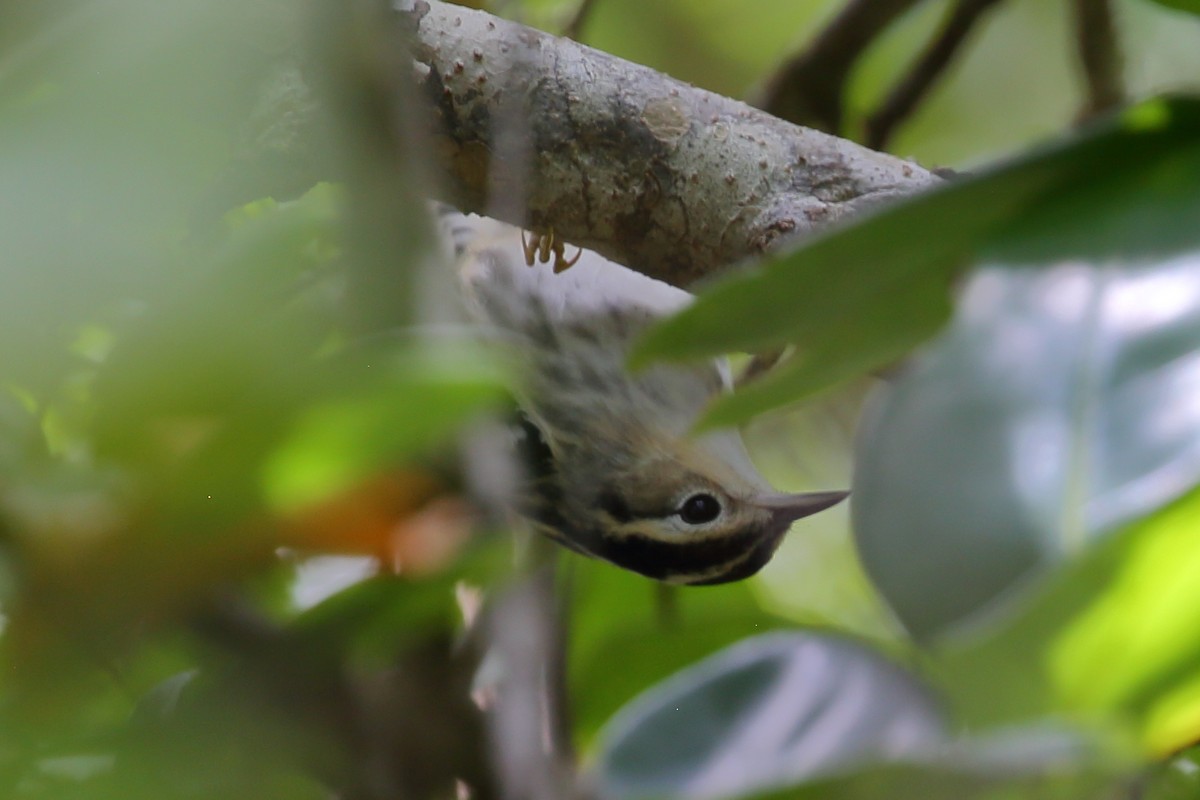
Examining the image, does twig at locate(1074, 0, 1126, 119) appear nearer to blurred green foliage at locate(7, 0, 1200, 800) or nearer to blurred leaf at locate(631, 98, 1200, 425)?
blurred green foliage at locate(7, 0, 1200, 800)

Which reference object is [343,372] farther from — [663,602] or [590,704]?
[663,602]

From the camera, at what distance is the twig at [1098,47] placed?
1.69 meters

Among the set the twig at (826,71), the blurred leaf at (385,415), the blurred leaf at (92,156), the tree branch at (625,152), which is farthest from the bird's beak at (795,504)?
the blurred leaf at (92,156)

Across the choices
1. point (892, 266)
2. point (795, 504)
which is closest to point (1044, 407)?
point (892, 266)

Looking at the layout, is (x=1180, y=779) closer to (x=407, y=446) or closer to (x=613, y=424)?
(x=407, y=446)

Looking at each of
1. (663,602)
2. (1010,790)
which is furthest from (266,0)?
(663,602)

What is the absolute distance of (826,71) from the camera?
5.64 feet

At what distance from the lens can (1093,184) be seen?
567 millimetres

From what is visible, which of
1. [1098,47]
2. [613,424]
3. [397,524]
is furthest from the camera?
[1098,47]

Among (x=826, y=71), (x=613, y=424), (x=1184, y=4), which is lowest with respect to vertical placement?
(x=613, y=424)

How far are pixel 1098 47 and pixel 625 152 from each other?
87 cm

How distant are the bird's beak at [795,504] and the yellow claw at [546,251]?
382 millimetres

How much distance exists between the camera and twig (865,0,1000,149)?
1737 millimetres

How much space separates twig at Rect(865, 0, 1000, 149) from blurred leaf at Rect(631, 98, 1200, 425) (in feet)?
3.89
